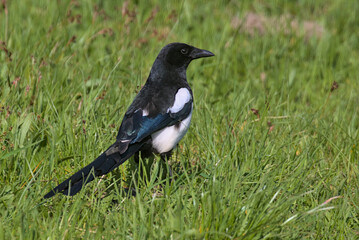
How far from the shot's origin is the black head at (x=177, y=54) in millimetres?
4375

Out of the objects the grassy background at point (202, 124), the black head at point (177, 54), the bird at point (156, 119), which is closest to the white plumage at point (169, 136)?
the bird at point (156, 119)

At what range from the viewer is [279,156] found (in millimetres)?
3980

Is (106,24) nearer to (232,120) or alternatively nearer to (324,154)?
(232,120)

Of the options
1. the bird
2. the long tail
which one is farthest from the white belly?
the long tail

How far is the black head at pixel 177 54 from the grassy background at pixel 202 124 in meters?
0.45

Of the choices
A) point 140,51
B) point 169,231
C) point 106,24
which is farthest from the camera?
point 106,24

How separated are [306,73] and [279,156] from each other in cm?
265

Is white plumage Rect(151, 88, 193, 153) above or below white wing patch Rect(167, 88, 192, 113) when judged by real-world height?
below

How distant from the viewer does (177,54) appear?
4.42 meters

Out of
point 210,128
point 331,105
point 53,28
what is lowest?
point 331,105

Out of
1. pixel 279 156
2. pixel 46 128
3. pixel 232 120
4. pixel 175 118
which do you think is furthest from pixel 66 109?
pixel 279 156

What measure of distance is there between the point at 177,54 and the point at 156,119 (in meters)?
0.77

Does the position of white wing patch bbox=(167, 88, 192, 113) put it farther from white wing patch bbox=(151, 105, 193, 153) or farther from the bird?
white wing patch bbox=(151, 105, 193, 153)

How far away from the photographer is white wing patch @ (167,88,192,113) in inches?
156
